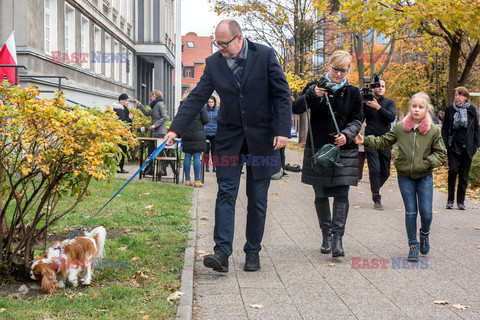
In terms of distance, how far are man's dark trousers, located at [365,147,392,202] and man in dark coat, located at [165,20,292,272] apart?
499 centimetres

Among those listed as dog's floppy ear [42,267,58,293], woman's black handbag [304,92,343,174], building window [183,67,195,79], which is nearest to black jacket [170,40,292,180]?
woman's black handbag [304,92,343,174]

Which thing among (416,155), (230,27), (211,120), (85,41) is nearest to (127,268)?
(230,27)

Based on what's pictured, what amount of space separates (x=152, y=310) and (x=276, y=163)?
187cm

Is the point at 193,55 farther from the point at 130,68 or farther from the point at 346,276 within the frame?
the point at 346,276

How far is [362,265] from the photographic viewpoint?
585cm

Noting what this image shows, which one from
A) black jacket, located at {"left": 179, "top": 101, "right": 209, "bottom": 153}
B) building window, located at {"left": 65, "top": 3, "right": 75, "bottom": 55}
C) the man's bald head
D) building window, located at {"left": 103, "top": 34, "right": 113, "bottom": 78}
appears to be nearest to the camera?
the man's bald head

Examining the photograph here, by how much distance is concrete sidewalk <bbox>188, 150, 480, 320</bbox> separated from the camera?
4.45 meters

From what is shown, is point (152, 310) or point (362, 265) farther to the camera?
point (362, 265)

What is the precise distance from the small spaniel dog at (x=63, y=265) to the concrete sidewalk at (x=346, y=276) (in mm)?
943

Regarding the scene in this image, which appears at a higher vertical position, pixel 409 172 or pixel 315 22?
pixel 315 22

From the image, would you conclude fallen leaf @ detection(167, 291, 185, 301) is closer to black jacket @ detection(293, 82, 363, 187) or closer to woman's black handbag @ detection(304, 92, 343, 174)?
woman's black handbag @ detection(304, 92, 343, 174)

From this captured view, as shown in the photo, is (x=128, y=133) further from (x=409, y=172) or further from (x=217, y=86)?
(x=409, y=172)

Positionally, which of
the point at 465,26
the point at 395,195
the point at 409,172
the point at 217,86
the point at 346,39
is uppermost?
the point at 346,39

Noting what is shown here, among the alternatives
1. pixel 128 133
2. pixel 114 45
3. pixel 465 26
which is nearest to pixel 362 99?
pixel 128 133
